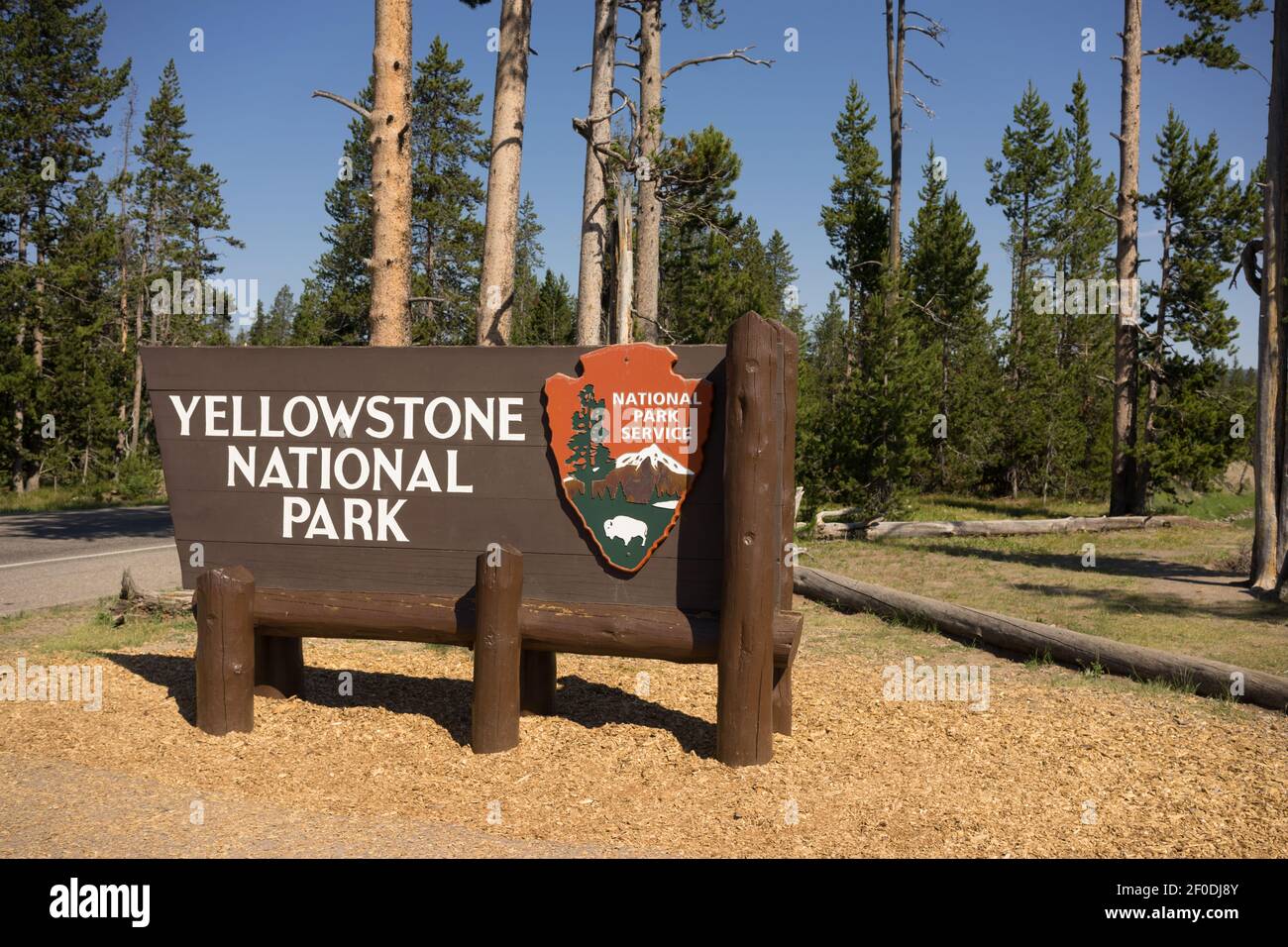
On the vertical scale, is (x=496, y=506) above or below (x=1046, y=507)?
above

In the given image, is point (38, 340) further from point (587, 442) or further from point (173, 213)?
point (587, 442)

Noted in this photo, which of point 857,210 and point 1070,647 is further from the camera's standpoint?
point 857,210

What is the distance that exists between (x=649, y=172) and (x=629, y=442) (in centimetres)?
892

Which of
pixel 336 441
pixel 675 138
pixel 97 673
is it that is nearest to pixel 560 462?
pixel 336 441

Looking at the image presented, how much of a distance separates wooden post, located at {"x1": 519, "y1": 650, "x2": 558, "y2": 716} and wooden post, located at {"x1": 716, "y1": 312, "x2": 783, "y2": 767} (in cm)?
159

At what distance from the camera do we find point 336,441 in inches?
239

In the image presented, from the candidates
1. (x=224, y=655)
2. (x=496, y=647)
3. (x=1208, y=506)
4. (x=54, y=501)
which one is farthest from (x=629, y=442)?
(x=54, y=501)

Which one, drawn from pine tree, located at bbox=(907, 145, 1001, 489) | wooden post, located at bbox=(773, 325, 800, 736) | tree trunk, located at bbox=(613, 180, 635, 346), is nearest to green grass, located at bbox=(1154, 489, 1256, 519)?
pine tree, located at bbox=(907, 145, 1001, 489)

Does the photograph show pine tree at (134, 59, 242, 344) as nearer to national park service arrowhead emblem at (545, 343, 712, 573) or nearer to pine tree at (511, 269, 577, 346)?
pine tree at (511, 269, 577, 346)

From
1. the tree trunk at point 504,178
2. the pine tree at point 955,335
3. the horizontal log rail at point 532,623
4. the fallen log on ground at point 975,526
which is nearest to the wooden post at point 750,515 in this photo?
the horizontal log rail at point 532,623

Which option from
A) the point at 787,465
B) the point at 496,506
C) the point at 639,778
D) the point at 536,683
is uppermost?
the point at 787,465

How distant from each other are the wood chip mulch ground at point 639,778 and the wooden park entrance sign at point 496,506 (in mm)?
416

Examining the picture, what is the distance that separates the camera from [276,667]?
676 centimetres

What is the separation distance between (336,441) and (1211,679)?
21.2 feet
